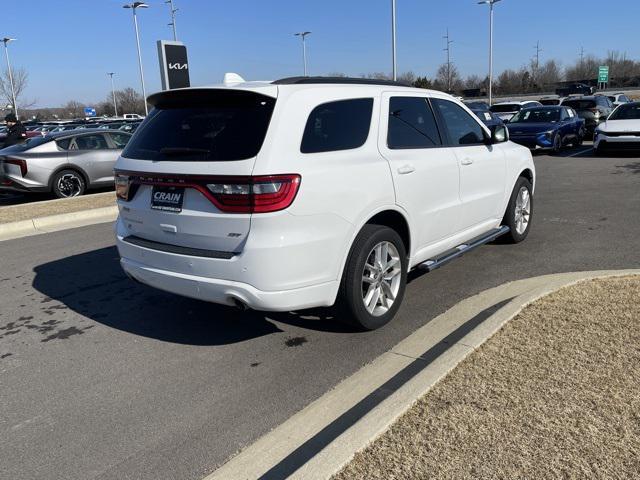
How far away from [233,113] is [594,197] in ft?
26.1

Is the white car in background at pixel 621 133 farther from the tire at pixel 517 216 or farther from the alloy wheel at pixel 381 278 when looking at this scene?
the alloy wheel at pixel 381 278

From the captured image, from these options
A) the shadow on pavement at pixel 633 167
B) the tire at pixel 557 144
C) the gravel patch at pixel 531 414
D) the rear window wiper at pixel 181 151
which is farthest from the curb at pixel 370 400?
the tire at pixel 557 144

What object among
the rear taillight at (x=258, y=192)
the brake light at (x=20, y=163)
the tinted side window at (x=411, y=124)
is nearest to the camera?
the rear taillight at (x=258, y=192)

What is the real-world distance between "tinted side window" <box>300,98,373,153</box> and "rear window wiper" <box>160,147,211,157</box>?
660 millimetres

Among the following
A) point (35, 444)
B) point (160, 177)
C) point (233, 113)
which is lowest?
point (35, 444)

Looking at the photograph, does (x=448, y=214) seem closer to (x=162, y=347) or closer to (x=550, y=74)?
(x=162, y=347)

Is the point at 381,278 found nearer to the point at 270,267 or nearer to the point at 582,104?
the point at 270,267

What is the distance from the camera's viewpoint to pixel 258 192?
11.2 ft

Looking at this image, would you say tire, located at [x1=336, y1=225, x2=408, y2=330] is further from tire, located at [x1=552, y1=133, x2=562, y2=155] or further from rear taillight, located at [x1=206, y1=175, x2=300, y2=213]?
tire, located at [x1=552, y1=133, x2=562, y2=155]

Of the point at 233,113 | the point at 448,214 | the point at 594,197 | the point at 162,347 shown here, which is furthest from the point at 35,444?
the point at 594,197

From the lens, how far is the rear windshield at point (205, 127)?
357 cm

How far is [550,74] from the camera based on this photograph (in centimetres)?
10425

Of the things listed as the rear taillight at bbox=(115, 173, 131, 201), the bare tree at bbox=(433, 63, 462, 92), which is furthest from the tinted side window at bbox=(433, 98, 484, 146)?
the bare tree at bbox=(433, 63, 462, 92)

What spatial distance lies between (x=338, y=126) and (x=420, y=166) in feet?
2.99
